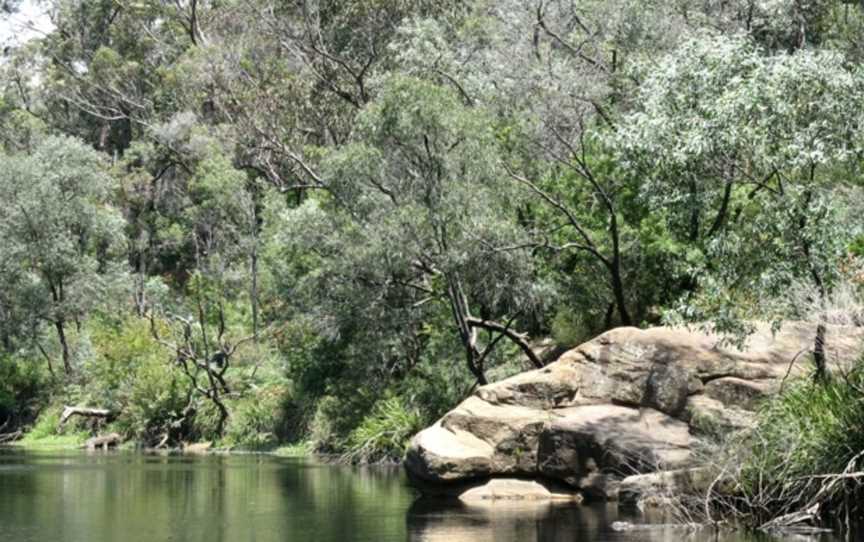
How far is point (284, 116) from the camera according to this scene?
51.1 meters

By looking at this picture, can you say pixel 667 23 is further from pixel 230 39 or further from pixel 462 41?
pixel 230 39

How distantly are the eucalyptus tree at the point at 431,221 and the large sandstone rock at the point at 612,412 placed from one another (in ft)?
18.4

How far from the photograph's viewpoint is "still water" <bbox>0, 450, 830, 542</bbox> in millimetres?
18375

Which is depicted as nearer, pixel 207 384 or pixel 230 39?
pixel 207 384

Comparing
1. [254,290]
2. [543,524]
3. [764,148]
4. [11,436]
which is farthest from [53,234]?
[764,148]

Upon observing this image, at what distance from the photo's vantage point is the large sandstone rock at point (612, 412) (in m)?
22.9

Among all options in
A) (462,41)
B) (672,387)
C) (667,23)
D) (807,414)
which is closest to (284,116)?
(462,41)

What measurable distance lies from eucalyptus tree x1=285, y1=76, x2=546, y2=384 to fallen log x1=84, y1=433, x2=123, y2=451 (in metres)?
15.4

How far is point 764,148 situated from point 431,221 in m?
11.6

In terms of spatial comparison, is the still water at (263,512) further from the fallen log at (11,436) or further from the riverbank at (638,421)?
the fallen log at (11,436)

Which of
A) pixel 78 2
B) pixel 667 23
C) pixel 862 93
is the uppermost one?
pixel 78 2

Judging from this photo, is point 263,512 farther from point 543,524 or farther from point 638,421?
point 638,421

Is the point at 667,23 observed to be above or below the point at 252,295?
above

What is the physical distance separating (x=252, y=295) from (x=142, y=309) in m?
9.38
